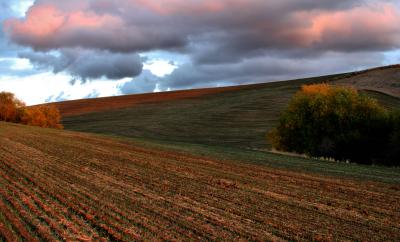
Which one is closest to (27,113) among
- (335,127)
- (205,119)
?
(205,119)

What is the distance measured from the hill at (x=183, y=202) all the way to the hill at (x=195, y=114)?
1192 inches

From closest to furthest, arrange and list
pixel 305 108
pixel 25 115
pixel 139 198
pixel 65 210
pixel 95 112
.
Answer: pixel 65 210 → pixel 139 198 → pixel 305 108 → pixel 25 115 → pixel 95 112

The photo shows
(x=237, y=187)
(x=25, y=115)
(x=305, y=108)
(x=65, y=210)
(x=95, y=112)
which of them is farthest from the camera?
(x=95, y=112)

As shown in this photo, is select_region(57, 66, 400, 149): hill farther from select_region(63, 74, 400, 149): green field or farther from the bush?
the bush

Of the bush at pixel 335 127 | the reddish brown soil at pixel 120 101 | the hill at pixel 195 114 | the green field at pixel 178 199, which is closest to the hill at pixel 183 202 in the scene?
the green field at pixel 178 199

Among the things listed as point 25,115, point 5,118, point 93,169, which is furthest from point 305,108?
point 5,118

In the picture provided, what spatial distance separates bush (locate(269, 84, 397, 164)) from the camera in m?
40.8

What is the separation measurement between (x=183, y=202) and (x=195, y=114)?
211 feet

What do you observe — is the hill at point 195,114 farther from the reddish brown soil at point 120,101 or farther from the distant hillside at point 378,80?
the distant hillside at point 378,80

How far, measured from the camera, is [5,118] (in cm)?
7431

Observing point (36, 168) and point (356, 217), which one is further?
point (36, 168)

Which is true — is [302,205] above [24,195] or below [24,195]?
below

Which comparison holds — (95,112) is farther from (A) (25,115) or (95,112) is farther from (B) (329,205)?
(B) (329,205)

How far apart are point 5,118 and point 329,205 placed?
69423mm
